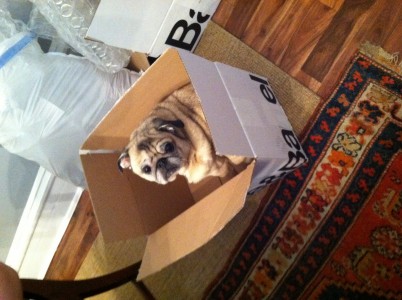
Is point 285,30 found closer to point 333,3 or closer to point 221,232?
point 333,3

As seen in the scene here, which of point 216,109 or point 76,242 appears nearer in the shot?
point 216,109

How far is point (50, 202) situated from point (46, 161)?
60 centimetres

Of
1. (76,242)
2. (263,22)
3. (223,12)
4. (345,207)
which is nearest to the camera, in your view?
(345,207)

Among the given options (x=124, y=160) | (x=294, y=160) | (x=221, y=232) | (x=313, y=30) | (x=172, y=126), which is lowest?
(x=221, y=232)

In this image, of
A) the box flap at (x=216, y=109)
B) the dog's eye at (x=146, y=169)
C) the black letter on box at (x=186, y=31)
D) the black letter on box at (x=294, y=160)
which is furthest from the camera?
the black letter on box at (x=186, y=31)

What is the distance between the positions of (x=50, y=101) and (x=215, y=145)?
962mm

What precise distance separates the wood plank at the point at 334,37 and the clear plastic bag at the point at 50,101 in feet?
2.97

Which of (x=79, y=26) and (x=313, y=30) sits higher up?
(x=313, y=30)

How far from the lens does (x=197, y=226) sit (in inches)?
52.9

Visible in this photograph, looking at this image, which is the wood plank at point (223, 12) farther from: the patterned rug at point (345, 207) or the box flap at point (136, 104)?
the patterned rug at point (345, 207)

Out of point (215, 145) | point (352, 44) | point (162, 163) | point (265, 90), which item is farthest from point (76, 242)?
point (352, 44)

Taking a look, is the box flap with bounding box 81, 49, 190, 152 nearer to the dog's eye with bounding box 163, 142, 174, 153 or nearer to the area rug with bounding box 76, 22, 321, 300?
the dog's eye with bounding box 163, 142, 174, 153

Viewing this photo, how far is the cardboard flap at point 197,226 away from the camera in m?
1.19

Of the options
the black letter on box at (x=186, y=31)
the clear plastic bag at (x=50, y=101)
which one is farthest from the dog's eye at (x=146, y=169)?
the black letter on box at (x=186, y=31)
